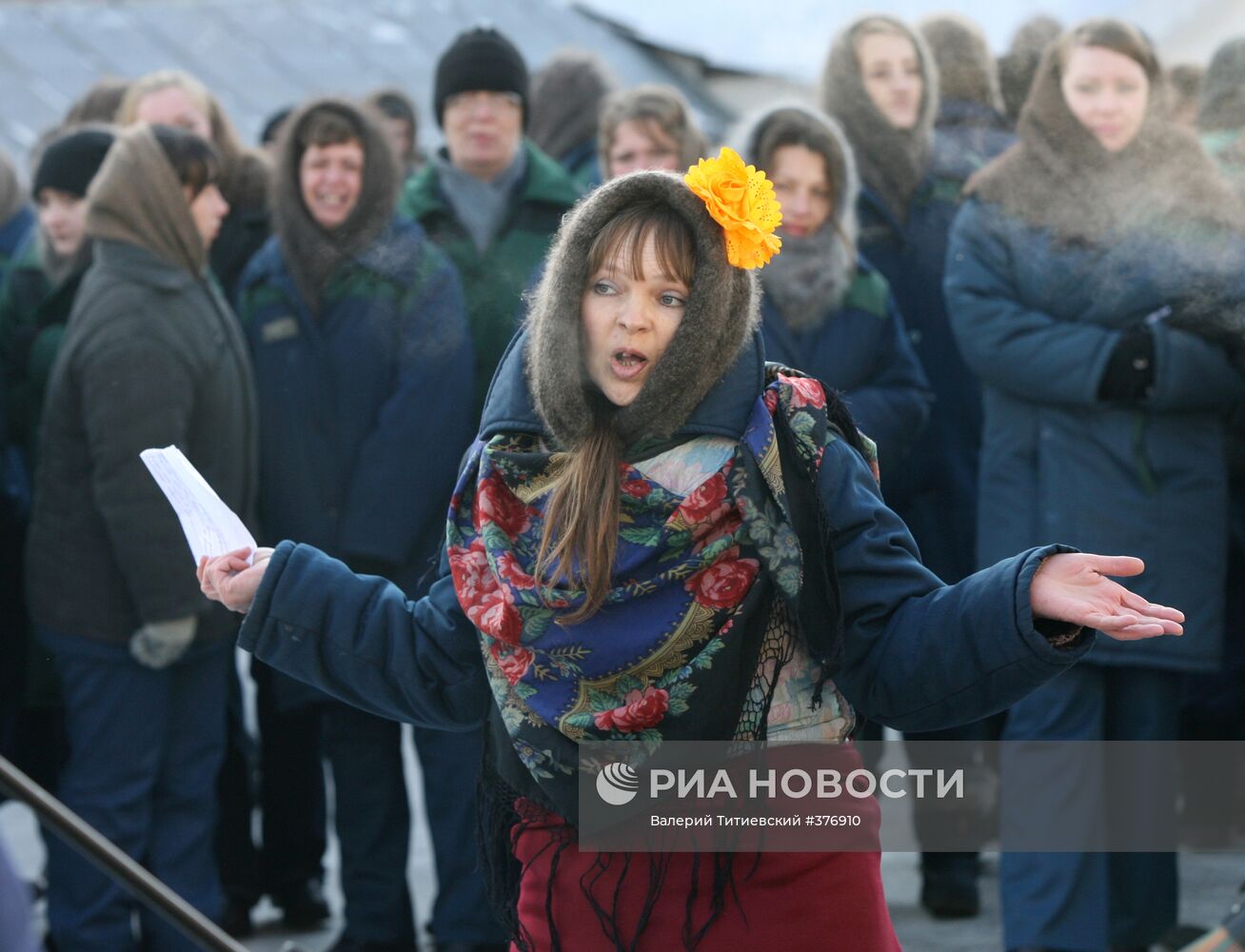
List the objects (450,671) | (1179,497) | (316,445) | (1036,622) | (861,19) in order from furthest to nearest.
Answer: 1. (861,19)
2. (316,445)
3. (1179,497)
4. (450,671)
5. (1036,622)

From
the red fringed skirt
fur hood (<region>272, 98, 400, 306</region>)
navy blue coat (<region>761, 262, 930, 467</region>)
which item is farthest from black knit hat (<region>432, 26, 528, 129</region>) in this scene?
the red fringed skirt

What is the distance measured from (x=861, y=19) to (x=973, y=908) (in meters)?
2.69

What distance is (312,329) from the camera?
4.77m

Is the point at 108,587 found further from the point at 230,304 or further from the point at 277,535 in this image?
the point at 230,304

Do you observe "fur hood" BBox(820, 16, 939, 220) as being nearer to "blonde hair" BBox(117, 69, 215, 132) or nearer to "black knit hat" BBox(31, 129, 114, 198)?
"blonde hair" BBox(117, 69, 215, 132)

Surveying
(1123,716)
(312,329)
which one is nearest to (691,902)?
(1123,716)

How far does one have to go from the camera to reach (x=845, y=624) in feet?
8.99

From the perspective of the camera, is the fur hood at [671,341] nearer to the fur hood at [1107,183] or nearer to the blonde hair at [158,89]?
the fur hood at [1107,183]

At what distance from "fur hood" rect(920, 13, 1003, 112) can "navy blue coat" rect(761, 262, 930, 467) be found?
1.32 meters

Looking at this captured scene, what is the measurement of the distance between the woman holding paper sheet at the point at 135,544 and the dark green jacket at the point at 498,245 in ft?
2.22

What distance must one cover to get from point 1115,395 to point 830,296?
81 centimetres

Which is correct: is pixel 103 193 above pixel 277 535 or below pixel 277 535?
above

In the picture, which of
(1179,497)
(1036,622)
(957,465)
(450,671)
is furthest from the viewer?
(957,465)

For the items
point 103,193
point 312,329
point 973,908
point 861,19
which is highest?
point 861,19
